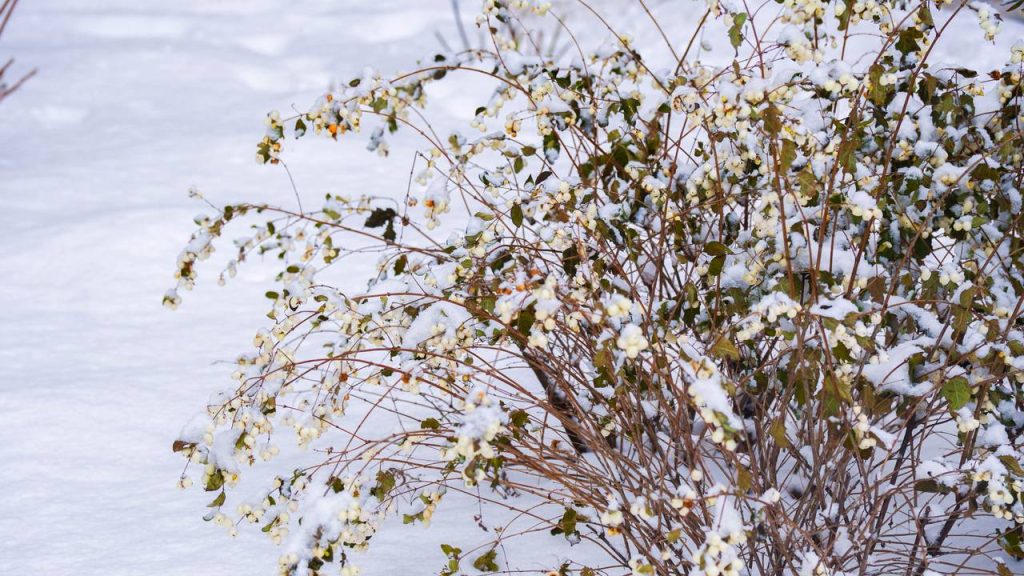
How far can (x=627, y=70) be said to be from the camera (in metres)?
2.04

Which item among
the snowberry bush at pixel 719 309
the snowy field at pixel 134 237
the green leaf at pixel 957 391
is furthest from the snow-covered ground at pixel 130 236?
the green leaf at pixel 957 391

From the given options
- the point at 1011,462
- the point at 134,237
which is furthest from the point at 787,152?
the point at 134,237

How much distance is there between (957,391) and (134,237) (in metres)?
3.16

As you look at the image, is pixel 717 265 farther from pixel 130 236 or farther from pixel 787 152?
pixel 130 236

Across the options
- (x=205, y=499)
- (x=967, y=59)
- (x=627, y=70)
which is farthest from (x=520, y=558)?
(x=967, y=59)

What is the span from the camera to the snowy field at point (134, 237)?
7.04ft

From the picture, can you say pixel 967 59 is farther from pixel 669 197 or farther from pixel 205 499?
pixel 205 499

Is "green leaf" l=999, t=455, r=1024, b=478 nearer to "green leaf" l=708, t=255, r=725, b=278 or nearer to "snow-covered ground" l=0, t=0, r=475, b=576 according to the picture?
"green leaf" l=708, t=255, r=725, b=278

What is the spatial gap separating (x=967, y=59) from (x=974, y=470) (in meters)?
4.51

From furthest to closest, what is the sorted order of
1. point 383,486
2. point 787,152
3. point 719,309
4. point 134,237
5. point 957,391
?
point 134,237
point 719,309
point 383,486
point 957,391
point 787,152

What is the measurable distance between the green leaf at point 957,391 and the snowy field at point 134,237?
77cm

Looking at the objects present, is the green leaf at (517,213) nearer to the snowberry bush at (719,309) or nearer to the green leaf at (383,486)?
the snowberry bush at (719,309)

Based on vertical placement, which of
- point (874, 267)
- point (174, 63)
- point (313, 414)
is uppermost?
point (174, 63)

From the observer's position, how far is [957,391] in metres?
1.46
